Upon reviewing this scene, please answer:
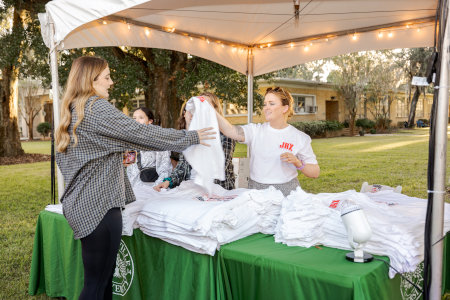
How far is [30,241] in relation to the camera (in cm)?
479


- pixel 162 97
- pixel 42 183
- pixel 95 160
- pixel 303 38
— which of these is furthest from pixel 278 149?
pixel 42 183

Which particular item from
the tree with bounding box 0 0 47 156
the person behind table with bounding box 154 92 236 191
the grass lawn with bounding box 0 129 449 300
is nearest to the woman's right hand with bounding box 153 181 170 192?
the person behind table with bounding box 154 92 236 191

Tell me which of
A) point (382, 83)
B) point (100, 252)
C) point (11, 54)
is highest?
point (382, 83)

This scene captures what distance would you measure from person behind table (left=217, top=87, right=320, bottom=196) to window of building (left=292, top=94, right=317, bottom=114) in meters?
20.4

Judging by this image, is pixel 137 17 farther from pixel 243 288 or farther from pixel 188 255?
pixel 243 288

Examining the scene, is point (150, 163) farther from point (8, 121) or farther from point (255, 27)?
point (8, 121)

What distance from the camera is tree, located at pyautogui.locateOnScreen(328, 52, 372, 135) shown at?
23.3 meters

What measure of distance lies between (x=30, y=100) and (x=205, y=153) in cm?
2986

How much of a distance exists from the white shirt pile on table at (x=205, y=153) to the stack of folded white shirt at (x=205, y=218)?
24 centimetres

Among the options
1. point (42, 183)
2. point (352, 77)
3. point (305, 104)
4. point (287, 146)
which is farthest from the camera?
point (305, 104)

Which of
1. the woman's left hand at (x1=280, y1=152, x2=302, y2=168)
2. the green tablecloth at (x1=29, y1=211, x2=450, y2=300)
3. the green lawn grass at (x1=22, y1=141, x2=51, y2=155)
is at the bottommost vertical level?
the green lawn grass at (x1=22, y1=141, x2=51, y2=155)

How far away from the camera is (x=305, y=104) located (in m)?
24.0

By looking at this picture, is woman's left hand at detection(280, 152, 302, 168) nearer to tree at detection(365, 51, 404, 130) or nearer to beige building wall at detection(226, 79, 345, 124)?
beige building wall at detection(226, 79, 345, 124)

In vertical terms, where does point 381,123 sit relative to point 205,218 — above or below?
above
